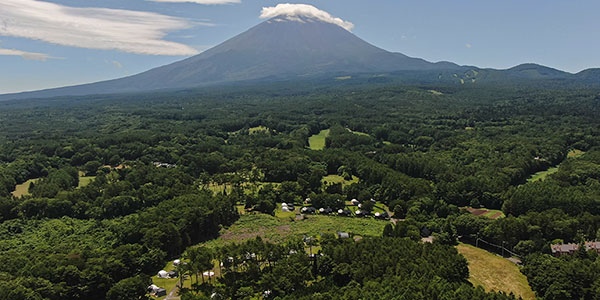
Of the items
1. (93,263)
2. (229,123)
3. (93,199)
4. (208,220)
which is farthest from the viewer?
(229,123)

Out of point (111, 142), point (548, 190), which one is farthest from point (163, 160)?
point (548, 190)

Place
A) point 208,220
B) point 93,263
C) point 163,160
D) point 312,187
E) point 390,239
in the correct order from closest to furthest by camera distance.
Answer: point 93,263 → point 390,239 → point 208,220 → point 312,187 → point 163,160

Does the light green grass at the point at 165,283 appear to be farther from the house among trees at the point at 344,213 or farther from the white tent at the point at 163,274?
the house among trees at the point at 344,213

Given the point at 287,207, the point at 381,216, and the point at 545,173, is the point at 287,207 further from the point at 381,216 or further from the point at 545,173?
the point at 545,173

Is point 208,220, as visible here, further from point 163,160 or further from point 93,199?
point 163,160

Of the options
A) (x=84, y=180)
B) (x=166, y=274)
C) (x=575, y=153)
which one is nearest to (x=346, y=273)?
(x=166, y=274)
